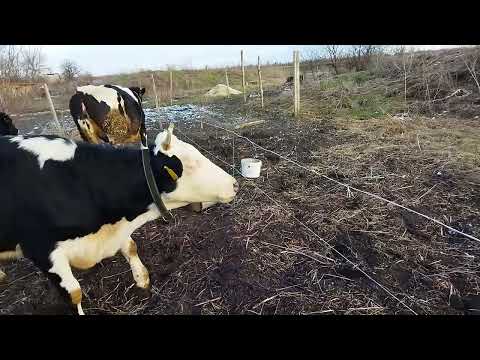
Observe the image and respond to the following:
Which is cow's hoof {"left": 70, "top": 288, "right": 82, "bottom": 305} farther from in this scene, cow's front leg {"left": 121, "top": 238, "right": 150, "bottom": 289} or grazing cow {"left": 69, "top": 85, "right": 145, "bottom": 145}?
grazing cow {"left": 69, "top": 85, "right": 145, "bottom": 145}

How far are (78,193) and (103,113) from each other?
3.72m

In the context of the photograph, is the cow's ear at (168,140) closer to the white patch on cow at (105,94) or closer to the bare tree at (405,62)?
the white patch on cow at (105,94)

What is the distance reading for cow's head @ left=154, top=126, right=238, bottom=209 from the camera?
2.29 meters

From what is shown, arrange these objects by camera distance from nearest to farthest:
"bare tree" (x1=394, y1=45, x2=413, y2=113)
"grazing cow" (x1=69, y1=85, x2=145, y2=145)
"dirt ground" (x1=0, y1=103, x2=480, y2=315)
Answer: "dirt ground" (x1=0, y1=103, x2=480, y2=315), "grazing cow" (x1=69, y1=85, x2=145, y2=145), "bare tree" (x1=394, y1=45, x2=413, y2=113)

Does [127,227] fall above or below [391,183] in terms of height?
above

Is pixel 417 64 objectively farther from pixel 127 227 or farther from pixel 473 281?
pixel 127 227

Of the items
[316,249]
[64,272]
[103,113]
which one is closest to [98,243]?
[64,272]

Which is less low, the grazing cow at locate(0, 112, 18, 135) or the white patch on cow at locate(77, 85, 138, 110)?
the white patch on cow at locate(77, 85, 138, 110)

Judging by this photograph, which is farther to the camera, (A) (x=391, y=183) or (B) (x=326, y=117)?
(B) (x=326, y=117)

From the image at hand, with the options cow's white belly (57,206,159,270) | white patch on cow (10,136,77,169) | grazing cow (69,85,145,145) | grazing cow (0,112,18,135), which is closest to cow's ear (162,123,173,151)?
cow's white belly (57,206,159,270)

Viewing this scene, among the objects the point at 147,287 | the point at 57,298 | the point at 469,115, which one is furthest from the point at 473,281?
the point at 469,115

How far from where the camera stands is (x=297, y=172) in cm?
505

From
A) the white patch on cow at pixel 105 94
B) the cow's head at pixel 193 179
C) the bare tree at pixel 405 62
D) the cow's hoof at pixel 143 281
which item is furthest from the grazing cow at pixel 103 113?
the bare tree at pixel 405 62

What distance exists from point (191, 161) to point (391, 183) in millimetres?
3347
